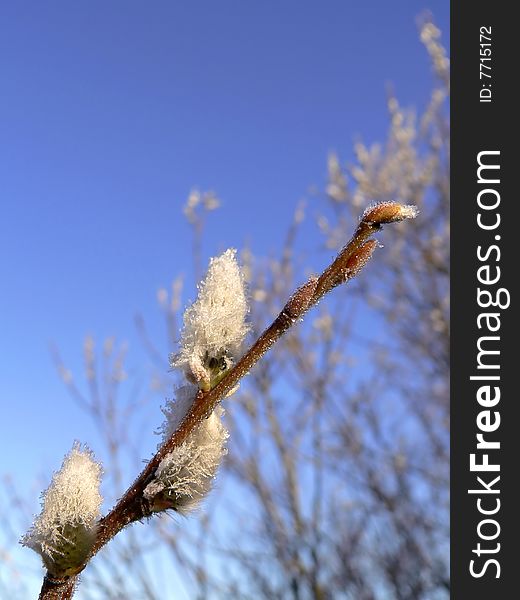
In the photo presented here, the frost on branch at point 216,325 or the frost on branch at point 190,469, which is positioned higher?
the frost on branch at point 216,325

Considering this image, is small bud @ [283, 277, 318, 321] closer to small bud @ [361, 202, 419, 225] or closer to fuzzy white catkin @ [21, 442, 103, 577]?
small bud @ [361, 202, 419, 225]

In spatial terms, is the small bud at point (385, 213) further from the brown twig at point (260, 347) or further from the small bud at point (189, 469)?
the small bud at point (189, 469)

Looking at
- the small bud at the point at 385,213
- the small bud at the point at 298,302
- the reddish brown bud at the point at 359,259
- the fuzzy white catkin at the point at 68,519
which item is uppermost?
the small bud at the point at 385,213

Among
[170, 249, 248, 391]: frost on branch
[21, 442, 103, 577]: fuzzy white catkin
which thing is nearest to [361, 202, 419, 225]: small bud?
→ [170, 249, 248, 391]: frost on branch

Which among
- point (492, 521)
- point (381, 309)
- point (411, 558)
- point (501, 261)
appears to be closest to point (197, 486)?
point (492, 521)

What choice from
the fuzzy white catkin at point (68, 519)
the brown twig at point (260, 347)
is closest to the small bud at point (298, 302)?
the brown twig at point (260, 347)

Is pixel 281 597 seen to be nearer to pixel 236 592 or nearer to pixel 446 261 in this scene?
pixel 236 592

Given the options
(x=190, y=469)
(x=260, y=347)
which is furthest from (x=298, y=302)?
(x=190, y=469)
